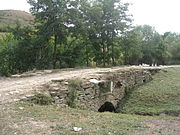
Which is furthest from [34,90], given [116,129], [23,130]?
[116,129]

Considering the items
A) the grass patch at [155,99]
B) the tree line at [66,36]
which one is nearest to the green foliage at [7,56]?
the tree line at [66,36]

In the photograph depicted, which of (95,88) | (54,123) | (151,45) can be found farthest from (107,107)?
(151,45)

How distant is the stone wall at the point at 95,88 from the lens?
6.81m

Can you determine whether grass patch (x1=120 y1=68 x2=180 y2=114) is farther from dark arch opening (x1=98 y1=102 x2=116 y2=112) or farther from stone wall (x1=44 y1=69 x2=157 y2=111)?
stone wall (x1=44 y1=69 x2=157 y2=111)

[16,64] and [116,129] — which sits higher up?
[16,64]

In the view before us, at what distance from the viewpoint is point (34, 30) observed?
16328mm

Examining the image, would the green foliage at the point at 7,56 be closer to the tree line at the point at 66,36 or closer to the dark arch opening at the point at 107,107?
the tree line at the point at 66,36

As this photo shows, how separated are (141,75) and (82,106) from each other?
21.6 ft

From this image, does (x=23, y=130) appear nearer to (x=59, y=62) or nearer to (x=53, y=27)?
(x=53, y=27)

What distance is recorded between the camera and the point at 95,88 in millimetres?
8375

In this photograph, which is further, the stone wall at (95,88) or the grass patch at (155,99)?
the grass patch at (155,99)

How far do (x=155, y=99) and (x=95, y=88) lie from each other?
3221 millimetres

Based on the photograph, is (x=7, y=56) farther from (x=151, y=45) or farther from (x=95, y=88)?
(x=151, y=45)

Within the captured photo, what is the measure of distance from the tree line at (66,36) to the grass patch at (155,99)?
6.28m
